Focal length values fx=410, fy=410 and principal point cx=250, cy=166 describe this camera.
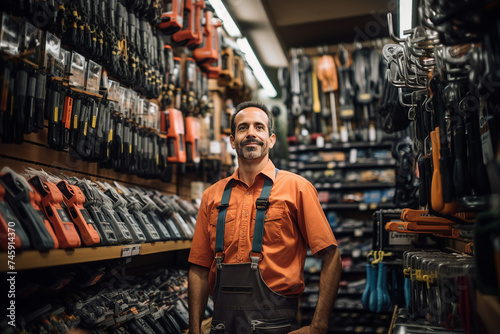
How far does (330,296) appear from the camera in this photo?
2146mm

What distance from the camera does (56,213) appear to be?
2031mm

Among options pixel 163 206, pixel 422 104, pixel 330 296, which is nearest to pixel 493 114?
pixel 422 104

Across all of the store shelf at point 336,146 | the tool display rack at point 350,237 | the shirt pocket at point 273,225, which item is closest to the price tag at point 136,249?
the shirt pocket at point 273,225

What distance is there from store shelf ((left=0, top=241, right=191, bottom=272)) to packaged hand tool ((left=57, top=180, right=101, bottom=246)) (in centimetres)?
6

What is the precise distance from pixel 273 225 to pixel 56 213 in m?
1.11

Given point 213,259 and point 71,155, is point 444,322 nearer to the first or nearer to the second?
point 213,259

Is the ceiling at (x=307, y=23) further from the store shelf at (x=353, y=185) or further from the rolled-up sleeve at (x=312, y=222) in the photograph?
the rolled-up sleeve at (x=312, y=222)

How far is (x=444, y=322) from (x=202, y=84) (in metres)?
3.48

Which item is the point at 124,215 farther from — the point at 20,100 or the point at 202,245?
the point at 20,100

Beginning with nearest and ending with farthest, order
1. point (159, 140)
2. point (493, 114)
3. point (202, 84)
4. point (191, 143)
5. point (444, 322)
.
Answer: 1. point (493, 114)
2. point (444, 322)
3. point (159, 140)
4. point (191, 143)
5. point (202, 84)

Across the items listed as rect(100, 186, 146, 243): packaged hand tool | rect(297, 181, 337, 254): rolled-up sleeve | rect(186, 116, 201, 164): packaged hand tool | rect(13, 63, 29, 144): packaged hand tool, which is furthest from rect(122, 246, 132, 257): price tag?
rect(186, 116, 201, 164): packaged hand tool

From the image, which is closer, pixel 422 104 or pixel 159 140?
pixel 422 104

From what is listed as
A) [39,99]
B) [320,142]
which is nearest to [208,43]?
[39,99]

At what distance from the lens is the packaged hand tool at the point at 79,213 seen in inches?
84.5
